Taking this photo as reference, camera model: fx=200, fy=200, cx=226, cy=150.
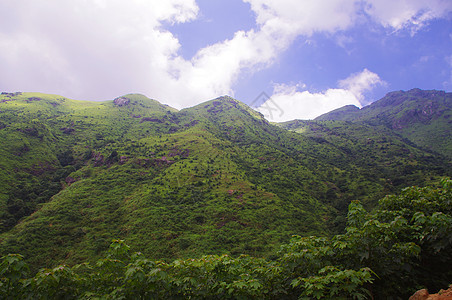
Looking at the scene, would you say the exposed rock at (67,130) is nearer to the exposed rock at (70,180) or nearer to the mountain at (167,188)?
the mountain at (167,188)

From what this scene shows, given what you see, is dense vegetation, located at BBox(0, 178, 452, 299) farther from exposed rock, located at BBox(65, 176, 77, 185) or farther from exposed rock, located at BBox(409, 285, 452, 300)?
exposed rock, located at BBox(65, 176, 77, 185)

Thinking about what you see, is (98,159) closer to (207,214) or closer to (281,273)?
(207,214)

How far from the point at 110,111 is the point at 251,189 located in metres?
174

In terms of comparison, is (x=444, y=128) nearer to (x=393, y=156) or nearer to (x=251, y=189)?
(x=393, y=156)

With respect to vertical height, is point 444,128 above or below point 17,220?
above

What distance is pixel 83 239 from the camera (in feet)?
185

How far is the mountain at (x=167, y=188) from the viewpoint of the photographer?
5684 cm

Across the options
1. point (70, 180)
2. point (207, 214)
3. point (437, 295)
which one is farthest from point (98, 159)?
point (437, 295)

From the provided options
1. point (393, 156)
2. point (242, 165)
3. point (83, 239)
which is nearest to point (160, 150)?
point (242, 165)

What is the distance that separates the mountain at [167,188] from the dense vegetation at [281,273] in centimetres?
4811

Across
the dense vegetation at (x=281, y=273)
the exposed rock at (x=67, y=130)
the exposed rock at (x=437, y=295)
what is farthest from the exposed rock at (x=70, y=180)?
the exposed rock at (x=437, y=295)

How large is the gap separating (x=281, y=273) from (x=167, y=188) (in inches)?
3331

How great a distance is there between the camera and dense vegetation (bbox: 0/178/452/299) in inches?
249

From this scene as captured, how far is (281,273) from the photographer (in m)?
7.97
